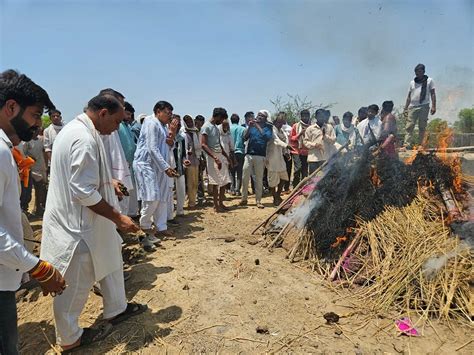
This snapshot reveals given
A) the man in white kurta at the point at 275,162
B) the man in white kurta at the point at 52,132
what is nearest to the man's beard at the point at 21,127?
the man in white kurta at the point at 275,162

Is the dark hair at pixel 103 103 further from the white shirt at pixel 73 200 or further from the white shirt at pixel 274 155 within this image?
the white shirt at pixel 274 155

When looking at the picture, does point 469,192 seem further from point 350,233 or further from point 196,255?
point 196,255

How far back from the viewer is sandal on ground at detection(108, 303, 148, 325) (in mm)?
3369

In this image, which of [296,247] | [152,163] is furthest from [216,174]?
[296,247]

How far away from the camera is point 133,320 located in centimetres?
346

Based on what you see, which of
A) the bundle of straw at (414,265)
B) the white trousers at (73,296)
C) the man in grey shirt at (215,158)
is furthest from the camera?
the man in grey shirt at (215,158)

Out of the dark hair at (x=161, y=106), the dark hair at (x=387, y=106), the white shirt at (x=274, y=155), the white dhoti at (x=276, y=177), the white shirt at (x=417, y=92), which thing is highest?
the white shirt at (x=417, y=92)

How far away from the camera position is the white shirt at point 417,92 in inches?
312

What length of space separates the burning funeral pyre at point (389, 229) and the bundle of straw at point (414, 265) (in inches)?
0.4

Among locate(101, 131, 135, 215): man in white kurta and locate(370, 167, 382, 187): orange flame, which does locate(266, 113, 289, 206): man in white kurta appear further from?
locate(101, 131, 135, 215): man in white kurta

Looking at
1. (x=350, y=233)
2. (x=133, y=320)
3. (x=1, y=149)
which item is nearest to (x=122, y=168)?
(x=133, y=320)

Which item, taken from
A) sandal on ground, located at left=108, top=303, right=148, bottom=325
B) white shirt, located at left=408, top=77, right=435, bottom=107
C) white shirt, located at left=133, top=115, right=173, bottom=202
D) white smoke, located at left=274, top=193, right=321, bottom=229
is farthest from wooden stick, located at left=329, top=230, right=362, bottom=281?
white shirt, located at left=408, top=77, right=435, bottom=107

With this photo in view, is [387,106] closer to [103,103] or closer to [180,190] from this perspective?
[180,190]

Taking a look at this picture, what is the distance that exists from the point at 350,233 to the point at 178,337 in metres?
2.73
